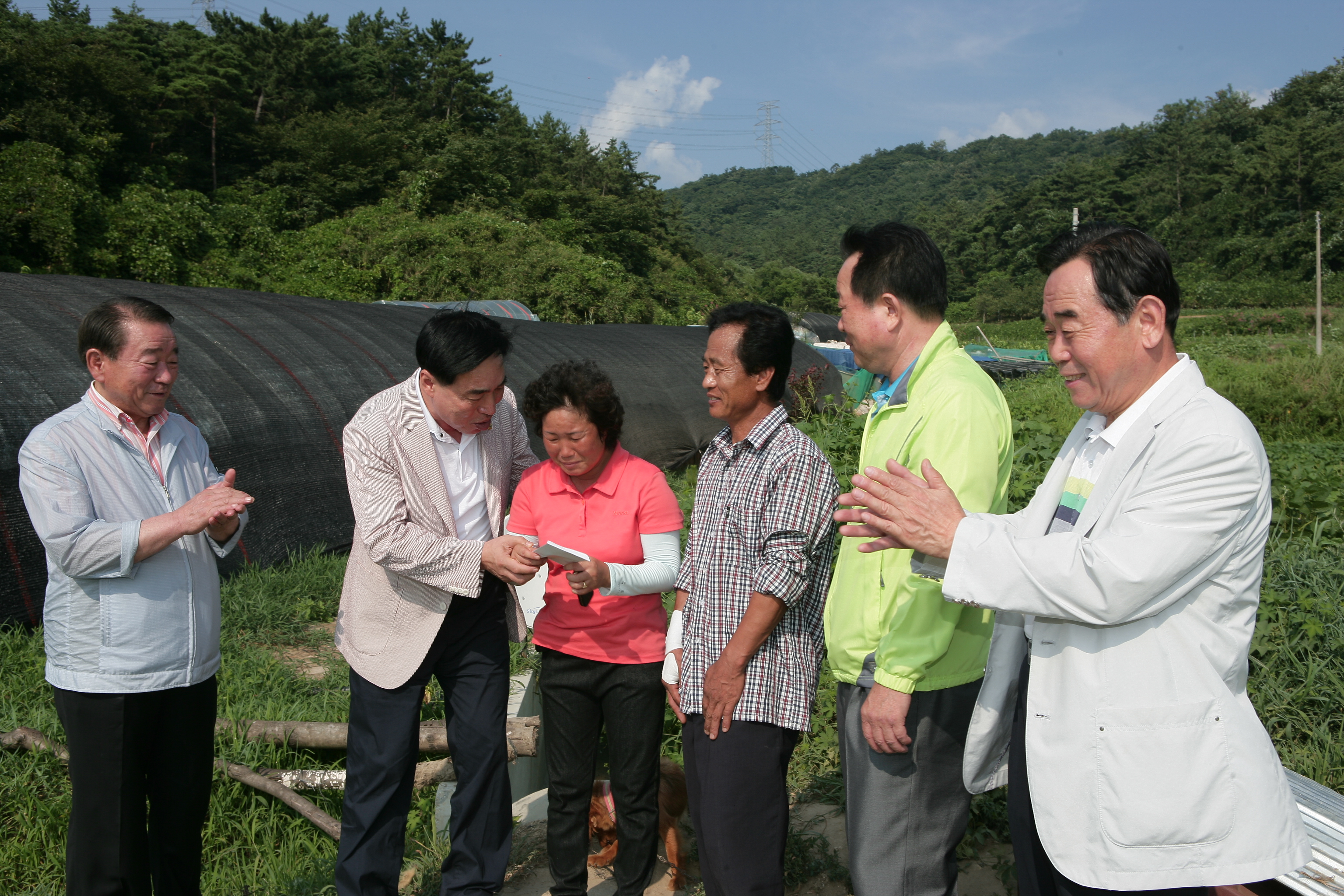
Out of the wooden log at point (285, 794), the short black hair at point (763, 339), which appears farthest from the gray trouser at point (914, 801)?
the wooden log at point (285, 794)

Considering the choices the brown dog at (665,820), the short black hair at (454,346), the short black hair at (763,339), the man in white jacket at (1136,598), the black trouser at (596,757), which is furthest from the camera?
the brown dog at (665,820)

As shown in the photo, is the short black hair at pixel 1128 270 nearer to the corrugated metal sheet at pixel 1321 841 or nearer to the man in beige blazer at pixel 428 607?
the corrugated metal sheet at pixel 1321 841

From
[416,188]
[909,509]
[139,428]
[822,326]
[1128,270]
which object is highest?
[416,188]

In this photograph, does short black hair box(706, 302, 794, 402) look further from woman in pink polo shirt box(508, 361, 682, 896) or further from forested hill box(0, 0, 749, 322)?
forested hill box(0, 0, 749, 322)

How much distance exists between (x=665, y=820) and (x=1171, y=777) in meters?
1.87

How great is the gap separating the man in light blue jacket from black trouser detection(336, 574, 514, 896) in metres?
0.43

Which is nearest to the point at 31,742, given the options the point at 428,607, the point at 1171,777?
the point at 428,607

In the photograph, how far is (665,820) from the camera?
2.92 metres

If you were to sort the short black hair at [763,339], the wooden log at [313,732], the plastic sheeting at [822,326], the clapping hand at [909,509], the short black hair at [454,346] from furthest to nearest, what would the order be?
1. the plastic sheeting at [822,326]
2. the wooden log at [313,732]
3. the short black hair at [454,346]
4. the short black hair at [763,339]
5. the clapping hand at [909,509]

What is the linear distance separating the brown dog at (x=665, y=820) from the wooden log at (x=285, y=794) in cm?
88

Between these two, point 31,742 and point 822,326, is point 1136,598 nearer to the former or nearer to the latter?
point 31,742

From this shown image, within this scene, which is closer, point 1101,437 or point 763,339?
point 1101,437

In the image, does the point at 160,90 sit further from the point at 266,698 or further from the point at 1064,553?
the point at 1064,553

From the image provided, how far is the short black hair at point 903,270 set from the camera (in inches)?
77.4
